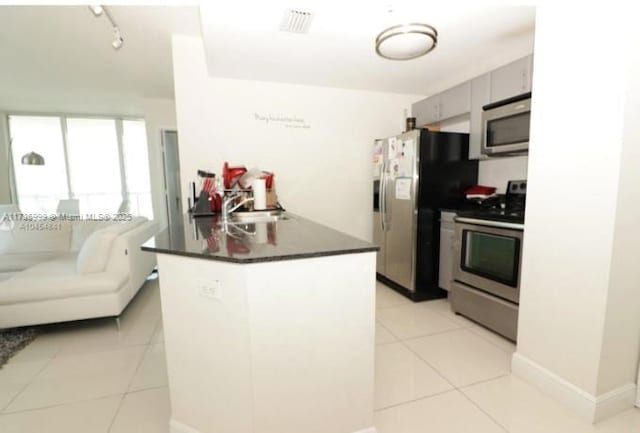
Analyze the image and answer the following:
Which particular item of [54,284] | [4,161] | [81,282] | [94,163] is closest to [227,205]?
[81,282]

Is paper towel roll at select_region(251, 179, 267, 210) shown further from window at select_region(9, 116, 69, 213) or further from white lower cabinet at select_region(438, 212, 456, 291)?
window at select_region(9, 116, 69, 213)

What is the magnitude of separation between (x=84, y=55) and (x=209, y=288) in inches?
135

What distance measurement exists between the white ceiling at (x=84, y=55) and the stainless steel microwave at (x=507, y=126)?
8.28ft

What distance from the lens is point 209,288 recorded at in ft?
3.98

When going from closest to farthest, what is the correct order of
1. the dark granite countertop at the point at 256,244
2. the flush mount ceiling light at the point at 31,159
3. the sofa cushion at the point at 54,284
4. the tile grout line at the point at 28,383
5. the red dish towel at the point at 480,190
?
the dark granite countertop at the point at 256,244 < the tile grout line at the point at 28,383 < the sofa cushion at the point at 54,284 < the red dish towel at the point at 480,190 < the flush mount ceiling light at the point at 31,159

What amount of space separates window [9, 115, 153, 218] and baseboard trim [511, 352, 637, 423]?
→ 5769 mm

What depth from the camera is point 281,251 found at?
1.20 metres

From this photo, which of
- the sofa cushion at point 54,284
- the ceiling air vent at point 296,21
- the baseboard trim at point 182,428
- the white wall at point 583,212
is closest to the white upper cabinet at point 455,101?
the white wall at point 583,212

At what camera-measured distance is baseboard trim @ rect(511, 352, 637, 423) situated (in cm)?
151

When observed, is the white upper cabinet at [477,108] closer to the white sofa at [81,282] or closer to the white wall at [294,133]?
the white wall at [294,133]

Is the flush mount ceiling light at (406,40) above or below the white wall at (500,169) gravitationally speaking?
above

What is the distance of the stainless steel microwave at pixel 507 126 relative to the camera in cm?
224

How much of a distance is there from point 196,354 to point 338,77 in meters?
3.04

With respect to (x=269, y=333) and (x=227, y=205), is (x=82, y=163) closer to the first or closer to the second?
(x=227, y=205)
